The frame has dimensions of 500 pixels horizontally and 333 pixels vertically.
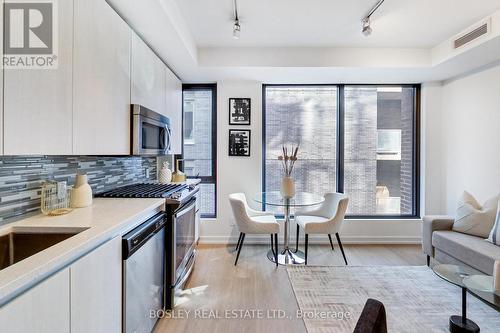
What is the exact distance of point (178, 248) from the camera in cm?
225

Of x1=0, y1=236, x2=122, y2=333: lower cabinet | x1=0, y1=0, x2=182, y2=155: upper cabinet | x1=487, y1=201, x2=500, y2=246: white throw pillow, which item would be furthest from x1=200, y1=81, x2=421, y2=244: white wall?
x1=0, y1=236, x2=122, y2=333: lower cabinet

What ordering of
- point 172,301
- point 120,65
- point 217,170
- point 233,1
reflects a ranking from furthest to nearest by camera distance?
point 217,170 < point 233,1 < point 172,301 < point 120,65

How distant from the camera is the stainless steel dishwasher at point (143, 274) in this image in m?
1.46

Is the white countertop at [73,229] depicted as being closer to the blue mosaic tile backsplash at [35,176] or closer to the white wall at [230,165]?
the blue mosaic tile backsplash at [35,176]

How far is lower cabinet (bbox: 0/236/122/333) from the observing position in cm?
80

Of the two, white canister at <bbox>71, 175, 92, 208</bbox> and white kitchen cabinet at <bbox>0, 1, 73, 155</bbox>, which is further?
white canister at <bbox>71, 175, 92, 208</bbox>

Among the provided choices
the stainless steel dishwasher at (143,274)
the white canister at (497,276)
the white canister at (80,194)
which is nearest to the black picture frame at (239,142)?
the stainless steel dishwasher at (143,274)

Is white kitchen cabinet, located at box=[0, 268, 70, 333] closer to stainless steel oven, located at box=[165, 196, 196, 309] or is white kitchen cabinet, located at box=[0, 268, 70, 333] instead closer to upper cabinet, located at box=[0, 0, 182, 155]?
upper cabinet, located at box=[0, 0, 182, 155]

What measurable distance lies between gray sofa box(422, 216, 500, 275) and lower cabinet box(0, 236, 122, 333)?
283 centimetres

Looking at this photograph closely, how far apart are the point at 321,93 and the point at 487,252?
2700 mm

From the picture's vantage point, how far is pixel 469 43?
265 cm

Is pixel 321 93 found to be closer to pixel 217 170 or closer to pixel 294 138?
pixel 294 138

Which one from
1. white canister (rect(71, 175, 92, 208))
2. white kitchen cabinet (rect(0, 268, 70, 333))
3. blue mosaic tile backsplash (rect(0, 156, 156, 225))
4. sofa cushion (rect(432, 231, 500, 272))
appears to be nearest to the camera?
white kitchen cabinet (rect(0, 268, 70, 333))

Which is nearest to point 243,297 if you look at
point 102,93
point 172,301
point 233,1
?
point 172,301
